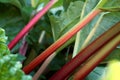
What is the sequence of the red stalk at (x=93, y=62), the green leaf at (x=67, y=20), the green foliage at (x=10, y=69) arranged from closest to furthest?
the green foliage at (x=10, y=69) < the red stalk at (x=93, y=62) < the green leaf at (x=67, y=20)

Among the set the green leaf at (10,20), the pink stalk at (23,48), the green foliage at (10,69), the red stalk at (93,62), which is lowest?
the pink stalk at (23,48)

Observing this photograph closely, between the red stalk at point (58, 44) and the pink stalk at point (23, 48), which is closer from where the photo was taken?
the red stalk at point (58, 44)

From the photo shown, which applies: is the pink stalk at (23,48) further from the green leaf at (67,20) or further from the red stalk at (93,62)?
the red stalk at (93,62)

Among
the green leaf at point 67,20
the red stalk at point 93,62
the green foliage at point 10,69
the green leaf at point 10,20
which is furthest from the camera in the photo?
the green leaf at point 10,20

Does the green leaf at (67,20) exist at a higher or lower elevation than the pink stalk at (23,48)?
higher

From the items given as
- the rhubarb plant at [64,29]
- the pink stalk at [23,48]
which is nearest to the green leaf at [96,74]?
the rhubarb plant at [64,29]

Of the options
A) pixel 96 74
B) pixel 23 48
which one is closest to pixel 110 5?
pixel 96 74

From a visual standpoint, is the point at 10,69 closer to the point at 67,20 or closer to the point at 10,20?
the point at 67,20
